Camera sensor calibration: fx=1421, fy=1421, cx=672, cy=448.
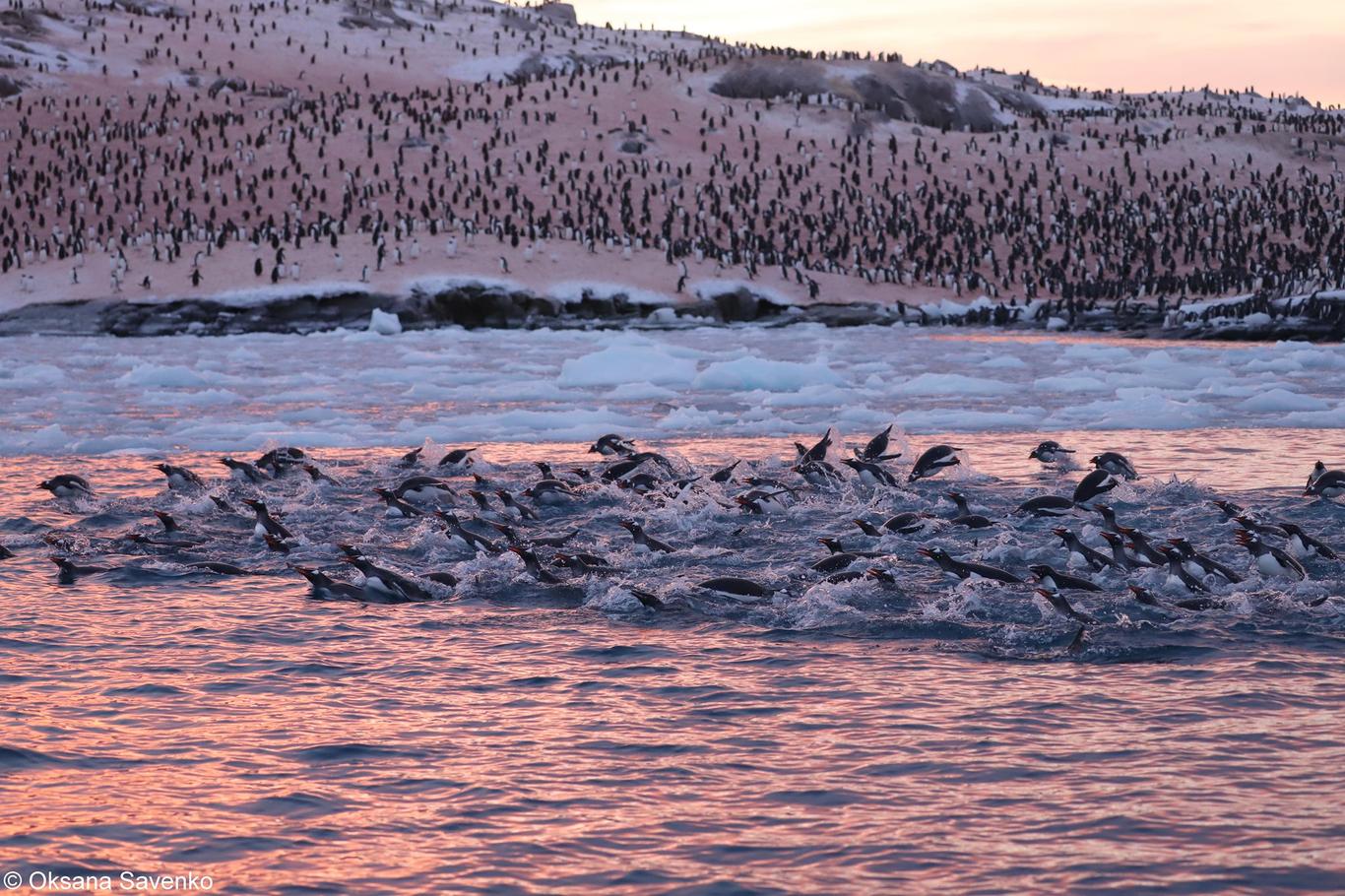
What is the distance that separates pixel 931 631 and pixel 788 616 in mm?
928

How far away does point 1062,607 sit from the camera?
8.73m

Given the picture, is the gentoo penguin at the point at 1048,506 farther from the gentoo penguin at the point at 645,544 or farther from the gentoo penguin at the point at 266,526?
the gentoo penguin at the point at 266,526

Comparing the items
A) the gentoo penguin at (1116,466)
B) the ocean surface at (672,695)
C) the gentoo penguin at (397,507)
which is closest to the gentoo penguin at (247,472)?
the ocean surface at (672,695)

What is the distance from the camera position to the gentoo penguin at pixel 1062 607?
28.3 feet

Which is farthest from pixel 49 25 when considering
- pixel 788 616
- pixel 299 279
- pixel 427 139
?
pixel 788 616

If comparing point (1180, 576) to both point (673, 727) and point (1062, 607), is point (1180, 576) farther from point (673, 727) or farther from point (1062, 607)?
point (673, 727)

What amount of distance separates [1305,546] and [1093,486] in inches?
109

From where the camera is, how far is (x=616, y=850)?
514 cm

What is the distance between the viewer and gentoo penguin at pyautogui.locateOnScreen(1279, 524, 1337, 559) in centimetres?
1017

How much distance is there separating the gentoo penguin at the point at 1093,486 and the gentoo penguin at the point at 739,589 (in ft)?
14.5

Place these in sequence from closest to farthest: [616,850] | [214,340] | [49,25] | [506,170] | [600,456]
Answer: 1. [616,850]
2. [600,456]
3. [214,340]
4. [506,170]
5. [49,25]

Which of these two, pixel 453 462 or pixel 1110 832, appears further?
pixel 453 462

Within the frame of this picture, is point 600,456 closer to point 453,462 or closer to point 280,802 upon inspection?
point 453,462

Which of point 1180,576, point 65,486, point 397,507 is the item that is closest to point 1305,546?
point 1180,576
